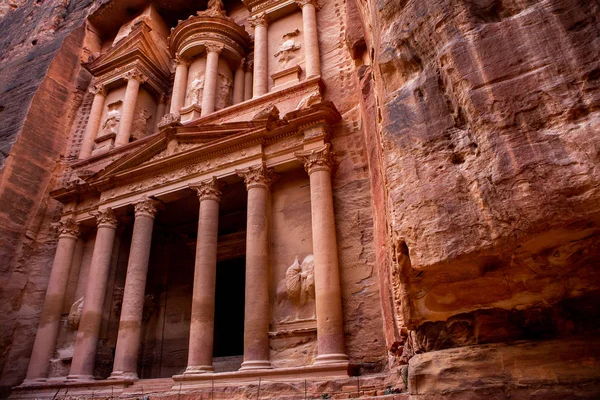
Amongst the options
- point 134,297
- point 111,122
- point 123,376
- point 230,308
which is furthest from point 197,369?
point 111,122

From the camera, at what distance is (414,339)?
9.71ft

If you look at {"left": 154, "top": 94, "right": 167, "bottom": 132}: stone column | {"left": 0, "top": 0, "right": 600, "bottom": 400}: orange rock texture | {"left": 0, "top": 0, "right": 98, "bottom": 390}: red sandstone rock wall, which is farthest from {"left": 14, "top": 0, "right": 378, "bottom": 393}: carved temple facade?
{"left": 0, "top": 0, "right": 600, "bottom": 400}: orange rock texture

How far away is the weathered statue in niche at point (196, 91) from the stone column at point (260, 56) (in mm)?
2073

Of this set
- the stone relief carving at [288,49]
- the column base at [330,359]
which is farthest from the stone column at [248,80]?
the column base at [330,359]

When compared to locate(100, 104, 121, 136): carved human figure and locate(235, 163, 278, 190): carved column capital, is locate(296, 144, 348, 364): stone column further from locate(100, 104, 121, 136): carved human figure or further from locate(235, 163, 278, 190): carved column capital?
locate(100, 104, 121, 136): carved human figure

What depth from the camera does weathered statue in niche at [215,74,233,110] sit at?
14.3 metres

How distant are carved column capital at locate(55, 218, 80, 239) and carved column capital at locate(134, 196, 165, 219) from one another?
2625mm

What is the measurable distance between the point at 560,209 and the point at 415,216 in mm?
784

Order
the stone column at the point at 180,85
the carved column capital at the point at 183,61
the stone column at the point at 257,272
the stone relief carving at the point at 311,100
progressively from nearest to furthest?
1. the stone column at the point at 257,272
2. the stone relief carving at the point at 311,100
3. the stone column at the point at 180,85
4. the carved column capital at the point at 183,61

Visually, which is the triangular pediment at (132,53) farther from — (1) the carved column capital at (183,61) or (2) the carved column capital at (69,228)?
(2) the carved column capital at (69,228)

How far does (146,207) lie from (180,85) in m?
5.58

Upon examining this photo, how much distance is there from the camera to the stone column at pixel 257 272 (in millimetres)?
8383

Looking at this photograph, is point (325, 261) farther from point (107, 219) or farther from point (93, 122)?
point (93, 122)

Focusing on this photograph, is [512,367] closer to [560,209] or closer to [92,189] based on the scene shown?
[560,209]
